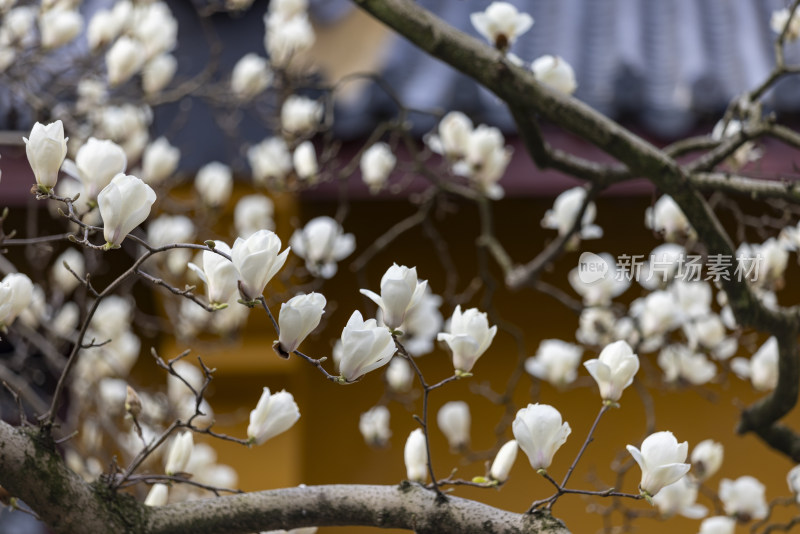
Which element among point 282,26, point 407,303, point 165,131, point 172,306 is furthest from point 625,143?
point 165,131

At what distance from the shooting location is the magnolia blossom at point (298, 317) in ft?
2.85

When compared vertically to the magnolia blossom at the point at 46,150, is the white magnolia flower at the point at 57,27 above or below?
above

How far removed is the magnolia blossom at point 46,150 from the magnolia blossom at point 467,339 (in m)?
0.44

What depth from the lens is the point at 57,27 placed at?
1971 millimetres

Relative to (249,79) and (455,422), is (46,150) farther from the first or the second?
(249,79)

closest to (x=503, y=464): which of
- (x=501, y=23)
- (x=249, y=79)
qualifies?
(x=501, y=23)

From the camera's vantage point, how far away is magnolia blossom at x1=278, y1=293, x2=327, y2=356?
870 mm

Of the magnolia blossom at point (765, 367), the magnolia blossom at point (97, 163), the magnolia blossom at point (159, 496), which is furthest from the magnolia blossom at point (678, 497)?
the magnolia blossom at point (97, 163)

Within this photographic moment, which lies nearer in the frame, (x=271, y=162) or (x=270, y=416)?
(x=270, y=416)

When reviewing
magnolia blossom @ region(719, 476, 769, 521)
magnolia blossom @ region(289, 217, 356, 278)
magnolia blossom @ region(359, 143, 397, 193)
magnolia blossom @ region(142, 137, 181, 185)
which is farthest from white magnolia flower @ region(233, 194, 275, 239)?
magnolia blossom @ region(719, 476, 769, 521)

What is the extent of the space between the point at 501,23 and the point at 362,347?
731mm

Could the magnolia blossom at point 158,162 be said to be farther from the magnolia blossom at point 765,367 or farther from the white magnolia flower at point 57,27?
the magnolia blossom at point 765,367

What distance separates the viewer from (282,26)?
2438 mm

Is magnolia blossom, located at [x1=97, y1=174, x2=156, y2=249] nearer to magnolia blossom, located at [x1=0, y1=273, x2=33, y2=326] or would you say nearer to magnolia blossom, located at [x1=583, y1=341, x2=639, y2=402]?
magnolia blossom, located at [x1=0, y1=273, x2=33, y2=326]
